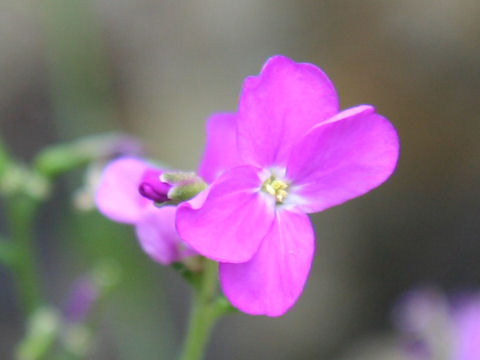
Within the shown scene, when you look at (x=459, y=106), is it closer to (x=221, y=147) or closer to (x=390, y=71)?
(x=390, y=71)

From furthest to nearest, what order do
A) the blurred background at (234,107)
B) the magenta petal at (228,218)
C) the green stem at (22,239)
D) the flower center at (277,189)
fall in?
1. the blurred background at (234,107)
2. the green stem at (22,239)
3. the flower center at (277,189)
4. the magenta petal at (228,218)

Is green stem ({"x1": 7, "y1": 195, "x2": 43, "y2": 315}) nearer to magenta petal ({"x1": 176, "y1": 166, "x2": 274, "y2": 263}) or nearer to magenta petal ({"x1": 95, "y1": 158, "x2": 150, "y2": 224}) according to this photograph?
magenta petal ({"x1": 95, "y1": 158, "x2": 150, "y2": 224})

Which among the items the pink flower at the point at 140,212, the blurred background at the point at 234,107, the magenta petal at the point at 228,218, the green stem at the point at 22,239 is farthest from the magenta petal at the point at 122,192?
the blurred background at the point at 234,107

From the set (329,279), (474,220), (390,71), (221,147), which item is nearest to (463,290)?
(474,220)

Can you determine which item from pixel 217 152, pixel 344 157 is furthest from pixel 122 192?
pixel 344 157

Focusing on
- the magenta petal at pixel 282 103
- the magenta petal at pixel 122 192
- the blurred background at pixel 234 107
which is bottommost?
the blurred background at pixel 234 107

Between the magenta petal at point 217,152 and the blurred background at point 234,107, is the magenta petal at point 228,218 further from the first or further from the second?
the blurred background at point 234,107

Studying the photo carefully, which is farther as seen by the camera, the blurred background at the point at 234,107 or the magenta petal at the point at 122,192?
the blurred background at the point at 234,107
